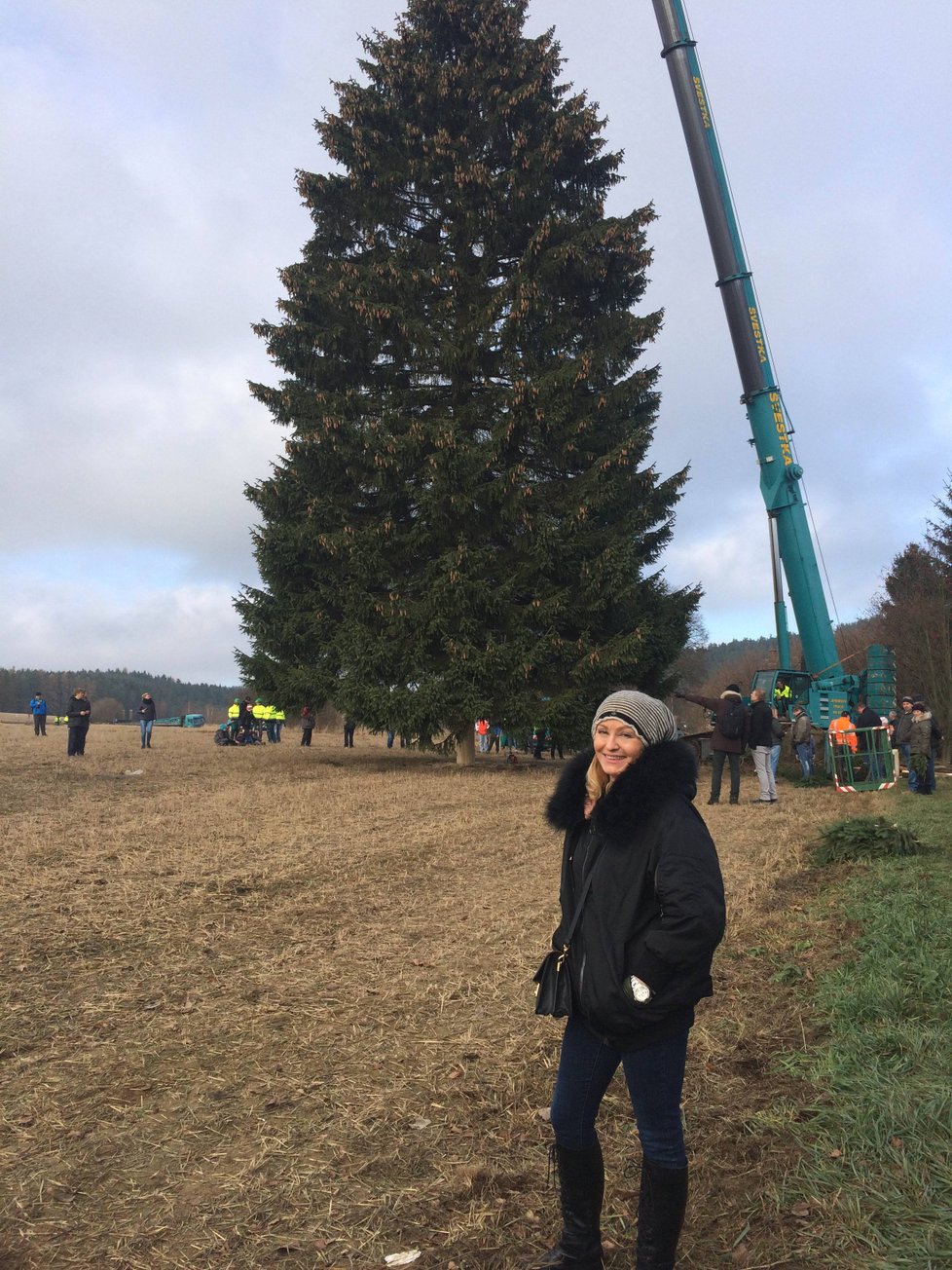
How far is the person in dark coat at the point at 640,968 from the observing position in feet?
8.57

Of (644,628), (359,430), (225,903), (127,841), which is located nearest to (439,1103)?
(225,903)

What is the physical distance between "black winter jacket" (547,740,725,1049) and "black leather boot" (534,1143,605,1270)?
49cm

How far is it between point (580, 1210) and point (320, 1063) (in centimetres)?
207

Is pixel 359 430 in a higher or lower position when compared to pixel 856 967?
higher

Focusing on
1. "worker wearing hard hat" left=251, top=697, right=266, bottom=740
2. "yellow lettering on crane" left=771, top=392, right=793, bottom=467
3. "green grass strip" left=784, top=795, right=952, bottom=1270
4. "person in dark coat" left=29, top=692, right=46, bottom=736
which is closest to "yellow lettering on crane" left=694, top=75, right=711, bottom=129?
"yellow lettering on crane" left=771, top=392, right=793, bottom=467

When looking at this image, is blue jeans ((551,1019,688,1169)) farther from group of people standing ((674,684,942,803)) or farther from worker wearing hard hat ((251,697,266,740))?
worker wearing hard hat ((251,697,266,740))

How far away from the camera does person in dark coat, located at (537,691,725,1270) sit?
261cm

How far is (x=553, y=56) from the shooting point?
20766 millimetres

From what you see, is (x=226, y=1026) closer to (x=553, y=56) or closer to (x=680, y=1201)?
(x=680, y=1201)

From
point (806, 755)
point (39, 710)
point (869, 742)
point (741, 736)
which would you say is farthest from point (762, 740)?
point (39, 710)

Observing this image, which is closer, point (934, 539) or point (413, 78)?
point (413, 78)

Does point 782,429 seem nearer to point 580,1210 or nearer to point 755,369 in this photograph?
point 755,369

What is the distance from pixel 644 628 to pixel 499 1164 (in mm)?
14917

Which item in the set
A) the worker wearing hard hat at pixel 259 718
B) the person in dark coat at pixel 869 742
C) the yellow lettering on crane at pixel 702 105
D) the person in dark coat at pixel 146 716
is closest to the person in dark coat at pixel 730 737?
the person in dark coat at pixel 869 742
